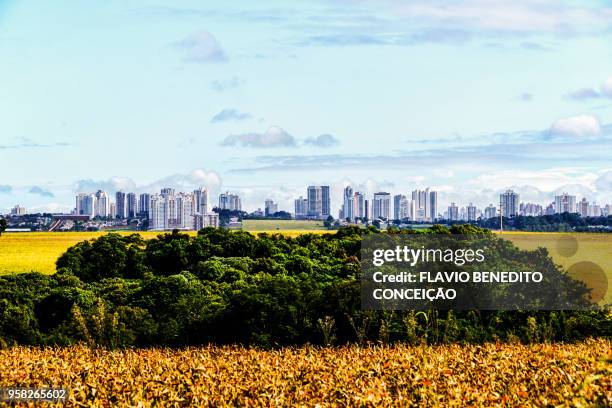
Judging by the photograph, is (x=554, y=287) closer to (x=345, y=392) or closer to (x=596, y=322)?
(x=596, y=322)

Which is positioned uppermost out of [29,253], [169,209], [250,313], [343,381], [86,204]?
[86,204]

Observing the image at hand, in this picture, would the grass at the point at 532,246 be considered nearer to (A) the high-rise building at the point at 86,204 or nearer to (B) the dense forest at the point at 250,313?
(B) the dense forest at the point at 250,313

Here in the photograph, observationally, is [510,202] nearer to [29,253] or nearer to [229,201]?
[229,201]

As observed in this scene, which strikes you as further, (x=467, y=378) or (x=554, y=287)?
(x=554, y=287)

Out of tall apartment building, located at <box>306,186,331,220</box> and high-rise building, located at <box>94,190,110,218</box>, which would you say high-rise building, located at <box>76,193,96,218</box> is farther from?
tall apartment building, located at <box>306,186,331,220</box>

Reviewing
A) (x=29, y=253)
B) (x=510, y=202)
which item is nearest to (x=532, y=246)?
(x=29, y=253)

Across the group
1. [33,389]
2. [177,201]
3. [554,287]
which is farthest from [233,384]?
[177,201]
